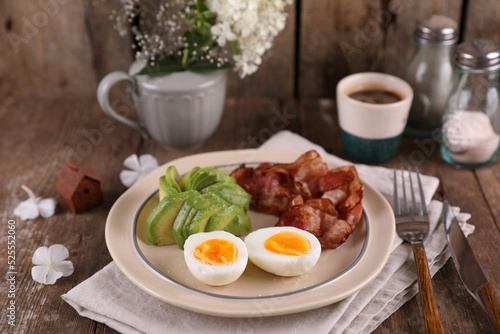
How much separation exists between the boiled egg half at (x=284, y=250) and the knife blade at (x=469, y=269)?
0.37 metres

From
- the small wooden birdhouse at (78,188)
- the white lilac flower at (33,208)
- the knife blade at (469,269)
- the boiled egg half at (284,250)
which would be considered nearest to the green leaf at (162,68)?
the small wooden birdhouse at (78,188)

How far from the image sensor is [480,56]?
65.2 inches

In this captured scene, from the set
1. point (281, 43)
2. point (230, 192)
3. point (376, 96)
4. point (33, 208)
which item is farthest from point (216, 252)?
point (281, 43)

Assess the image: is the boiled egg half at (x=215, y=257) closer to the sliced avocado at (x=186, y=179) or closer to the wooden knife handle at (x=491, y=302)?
the sliced avocado at (x=186, y=179)

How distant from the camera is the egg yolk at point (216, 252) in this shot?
1.16 m

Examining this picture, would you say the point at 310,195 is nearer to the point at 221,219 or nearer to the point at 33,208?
the point at 221,219

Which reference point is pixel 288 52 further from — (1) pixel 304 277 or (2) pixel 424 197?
(1) pixel 304 277

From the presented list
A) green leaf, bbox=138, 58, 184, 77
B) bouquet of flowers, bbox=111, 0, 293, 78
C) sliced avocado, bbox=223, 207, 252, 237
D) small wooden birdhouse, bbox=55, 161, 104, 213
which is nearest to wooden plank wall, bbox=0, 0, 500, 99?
bouquet of flowers, bbox=111, 0, 293, 78

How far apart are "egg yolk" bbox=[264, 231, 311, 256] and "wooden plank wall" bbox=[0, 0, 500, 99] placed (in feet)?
3.65

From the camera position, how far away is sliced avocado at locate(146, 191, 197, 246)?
1.28m

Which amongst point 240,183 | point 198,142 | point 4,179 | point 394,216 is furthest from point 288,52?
point 4,179

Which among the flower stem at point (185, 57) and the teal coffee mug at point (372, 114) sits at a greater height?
the flower stem at point (185, 57)

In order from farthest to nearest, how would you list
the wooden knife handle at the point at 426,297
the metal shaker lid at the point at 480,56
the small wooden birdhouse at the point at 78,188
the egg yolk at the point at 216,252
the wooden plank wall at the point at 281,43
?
1. the wooden plank wall at the point at 281,43
2. the metal shaker lid at the point at 480,56
3. the small wooden birdhouse at the point at 78,188
4. the egg yolk at the point at 216,252
5. the wooden knife handle at the point at 426,297

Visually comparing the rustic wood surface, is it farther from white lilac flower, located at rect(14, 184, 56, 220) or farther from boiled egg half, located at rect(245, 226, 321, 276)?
boiled egg half, located at rect(245, 226, 321, 276)
